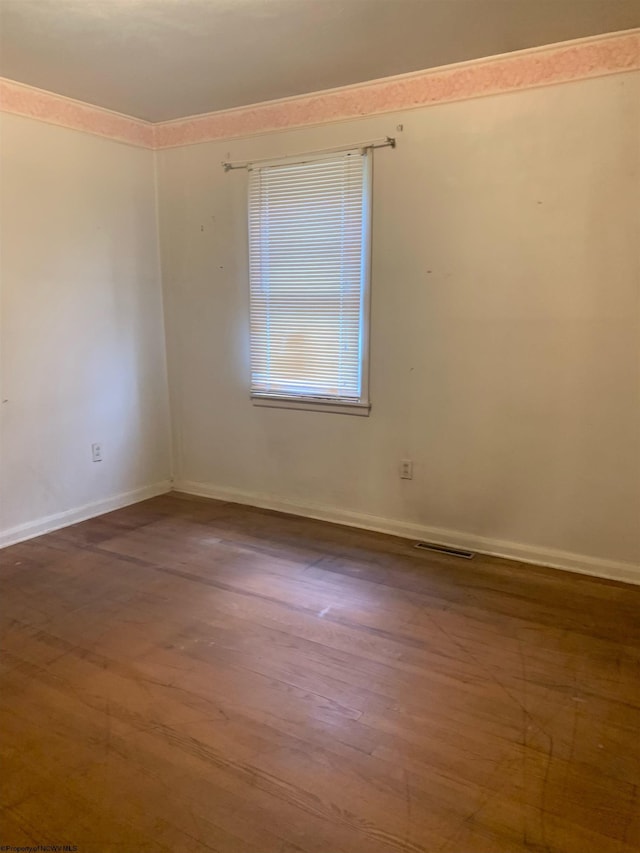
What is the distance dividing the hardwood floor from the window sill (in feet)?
2.87

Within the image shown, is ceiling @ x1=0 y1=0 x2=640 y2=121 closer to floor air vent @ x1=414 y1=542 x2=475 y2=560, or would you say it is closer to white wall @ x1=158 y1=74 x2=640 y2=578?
white wall @ x1=158 y1=74 x2=640 y2=578

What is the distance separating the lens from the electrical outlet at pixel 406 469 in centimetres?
346

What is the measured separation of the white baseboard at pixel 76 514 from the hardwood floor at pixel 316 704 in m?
0.18

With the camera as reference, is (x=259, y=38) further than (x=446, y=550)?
No

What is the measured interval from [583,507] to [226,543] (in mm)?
1931

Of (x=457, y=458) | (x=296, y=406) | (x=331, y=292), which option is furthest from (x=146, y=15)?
(x=457, y=458)

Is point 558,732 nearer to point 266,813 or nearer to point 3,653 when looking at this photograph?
point 266,813

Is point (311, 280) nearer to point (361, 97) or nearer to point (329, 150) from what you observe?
point (329, 150)

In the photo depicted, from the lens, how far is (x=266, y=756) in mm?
1791

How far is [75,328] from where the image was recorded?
3646 mm

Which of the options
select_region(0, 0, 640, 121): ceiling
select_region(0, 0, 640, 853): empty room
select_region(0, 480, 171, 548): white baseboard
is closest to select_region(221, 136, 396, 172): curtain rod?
select_region(0, 0, 640, 853): empty room

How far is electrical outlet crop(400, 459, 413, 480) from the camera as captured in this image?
136 inches

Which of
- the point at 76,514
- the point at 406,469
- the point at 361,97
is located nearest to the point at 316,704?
the point at 406,469

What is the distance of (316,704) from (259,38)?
276 cm
